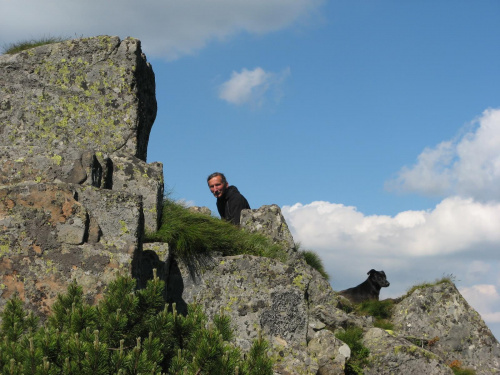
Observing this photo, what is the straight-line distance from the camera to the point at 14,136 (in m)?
11.0

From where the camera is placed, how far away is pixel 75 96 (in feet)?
36.9

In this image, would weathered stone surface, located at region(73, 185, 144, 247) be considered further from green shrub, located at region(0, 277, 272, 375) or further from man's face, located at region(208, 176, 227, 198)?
man's face, located at region(208, 176, 227, 198)

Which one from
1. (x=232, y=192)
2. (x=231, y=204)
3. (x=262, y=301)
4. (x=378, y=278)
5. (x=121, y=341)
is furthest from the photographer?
(x=378, y=278)

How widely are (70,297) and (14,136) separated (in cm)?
464

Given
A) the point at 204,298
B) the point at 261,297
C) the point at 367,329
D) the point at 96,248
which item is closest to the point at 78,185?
the point at 96,248

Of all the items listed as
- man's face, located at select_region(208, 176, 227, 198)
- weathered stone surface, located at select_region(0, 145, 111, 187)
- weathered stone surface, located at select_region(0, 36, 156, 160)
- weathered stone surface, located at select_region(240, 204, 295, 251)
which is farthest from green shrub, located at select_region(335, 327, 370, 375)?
weathered stone surface, located at select_region(0, 36, 156, 160)

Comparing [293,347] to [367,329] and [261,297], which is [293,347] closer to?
[261,297]

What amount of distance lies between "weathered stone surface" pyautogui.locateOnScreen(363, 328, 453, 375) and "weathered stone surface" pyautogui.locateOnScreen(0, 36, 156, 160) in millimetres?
5100

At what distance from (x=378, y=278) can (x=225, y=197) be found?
6.32 metres

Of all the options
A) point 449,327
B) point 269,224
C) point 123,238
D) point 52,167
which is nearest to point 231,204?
point 269,224

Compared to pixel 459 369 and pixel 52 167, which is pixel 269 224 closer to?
pixel 52 167

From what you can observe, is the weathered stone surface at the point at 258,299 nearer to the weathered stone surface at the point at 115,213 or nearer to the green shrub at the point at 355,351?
the green shrub at the point at 355,351

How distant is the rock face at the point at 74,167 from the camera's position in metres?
8.37

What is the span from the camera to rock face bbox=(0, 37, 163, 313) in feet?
27.5
